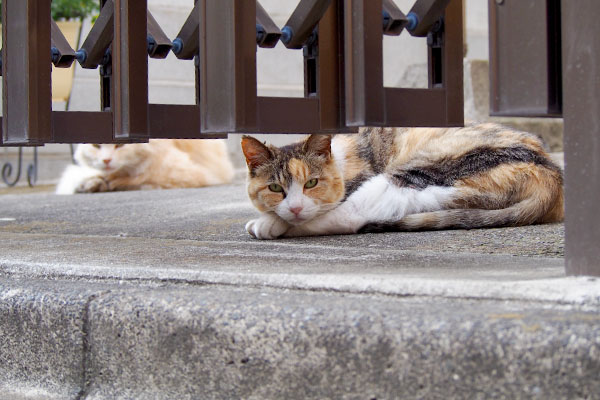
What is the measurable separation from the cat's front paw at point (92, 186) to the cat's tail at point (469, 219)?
3.74 meters

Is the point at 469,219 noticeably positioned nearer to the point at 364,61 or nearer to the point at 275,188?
the point at 275,188

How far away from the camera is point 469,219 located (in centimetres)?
284

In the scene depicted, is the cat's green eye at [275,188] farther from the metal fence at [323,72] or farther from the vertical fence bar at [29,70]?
the vertical fence bar at [29,70]

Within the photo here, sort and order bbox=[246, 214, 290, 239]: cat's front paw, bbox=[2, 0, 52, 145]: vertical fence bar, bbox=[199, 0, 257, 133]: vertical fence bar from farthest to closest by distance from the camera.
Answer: bbox=[246, 214, 290, 239]: cat's front paw
bbox=[2, 0, 52, 145]: vertical fence bar
bbox=[199, 0, 257, 133]: vertical fence bar

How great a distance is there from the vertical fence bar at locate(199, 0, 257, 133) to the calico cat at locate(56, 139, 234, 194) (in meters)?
4.18

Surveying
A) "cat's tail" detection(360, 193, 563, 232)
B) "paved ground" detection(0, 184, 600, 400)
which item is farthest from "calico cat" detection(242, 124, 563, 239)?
"paved ground" detection(0, 184, 600, 400)

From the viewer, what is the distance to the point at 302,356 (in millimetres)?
1426

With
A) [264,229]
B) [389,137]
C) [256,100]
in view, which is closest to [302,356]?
[256,100]

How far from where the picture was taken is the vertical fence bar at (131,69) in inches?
85.9

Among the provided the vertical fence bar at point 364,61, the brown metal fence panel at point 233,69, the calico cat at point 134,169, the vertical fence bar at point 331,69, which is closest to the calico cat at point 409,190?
the brown metal fence panel at point 233,69

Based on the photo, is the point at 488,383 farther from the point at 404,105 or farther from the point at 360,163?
the point at 360,163

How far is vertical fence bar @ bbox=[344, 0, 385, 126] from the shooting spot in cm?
193

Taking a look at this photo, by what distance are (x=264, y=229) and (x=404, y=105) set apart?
3.12ft

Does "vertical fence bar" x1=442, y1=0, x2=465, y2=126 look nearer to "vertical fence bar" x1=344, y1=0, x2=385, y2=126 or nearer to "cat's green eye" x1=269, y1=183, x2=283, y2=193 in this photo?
"vertical fence bar" x1=344, y1=0, x2=385, y2=126
